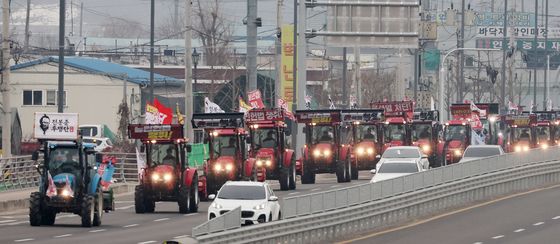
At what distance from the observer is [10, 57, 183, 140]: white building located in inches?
3679

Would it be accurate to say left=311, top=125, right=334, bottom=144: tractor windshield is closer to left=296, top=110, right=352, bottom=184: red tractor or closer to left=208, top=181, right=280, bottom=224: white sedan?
left=296, top=110, right=352, bottom=184: red tractor

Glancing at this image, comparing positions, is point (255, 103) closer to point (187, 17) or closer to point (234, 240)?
point (187, 17)

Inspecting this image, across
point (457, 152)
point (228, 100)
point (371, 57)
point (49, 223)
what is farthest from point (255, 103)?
point (371, 57)

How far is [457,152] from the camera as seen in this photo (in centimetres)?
6844

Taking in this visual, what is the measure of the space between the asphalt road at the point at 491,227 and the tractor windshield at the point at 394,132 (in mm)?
16985

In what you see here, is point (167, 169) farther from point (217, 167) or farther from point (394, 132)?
point (394, 132)

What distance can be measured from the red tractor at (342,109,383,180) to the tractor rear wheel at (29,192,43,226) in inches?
1017

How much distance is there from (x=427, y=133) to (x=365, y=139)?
Result: 463 centimetres

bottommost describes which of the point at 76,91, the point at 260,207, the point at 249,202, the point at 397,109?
the point at 260,207

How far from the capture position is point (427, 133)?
2685 inches

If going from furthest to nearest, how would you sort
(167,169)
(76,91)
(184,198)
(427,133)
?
(76,91), (427,133), (184,198), (167,169)

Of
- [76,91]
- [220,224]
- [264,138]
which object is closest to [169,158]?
[264,138]

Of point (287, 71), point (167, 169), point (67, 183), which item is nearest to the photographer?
point (67, 183)

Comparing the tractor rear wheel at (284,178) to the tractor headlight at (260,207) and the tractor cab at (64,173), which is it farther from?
the tractor headlight at (260,207)
